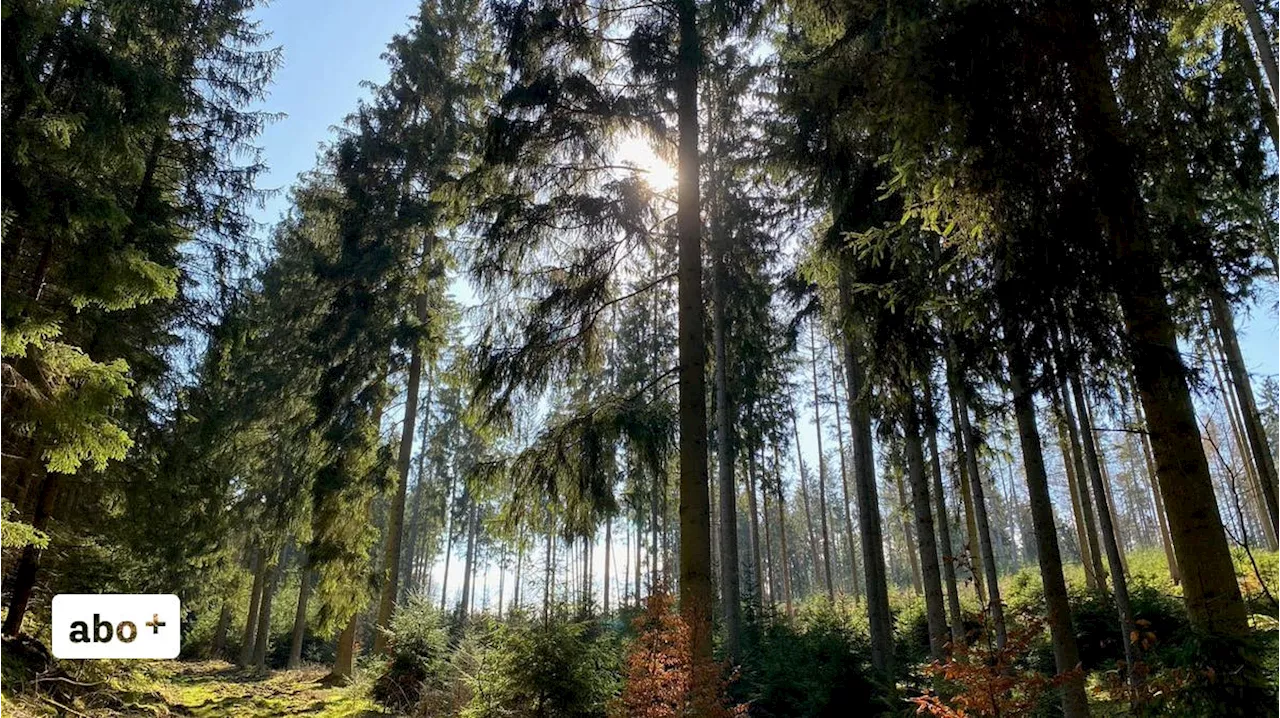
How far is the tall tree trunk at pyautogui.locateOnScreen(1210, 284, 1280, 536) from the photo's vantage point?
23.4ft

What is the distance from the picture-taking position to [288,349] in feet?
49.1

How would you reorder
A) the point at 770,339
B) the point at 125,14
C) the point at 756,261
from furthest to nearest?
the point at 770,339, the point at 756,261, the point at 125,14

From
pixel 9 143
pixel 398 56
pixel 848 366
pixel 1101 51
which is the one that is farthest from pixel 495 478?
pixel 398 56

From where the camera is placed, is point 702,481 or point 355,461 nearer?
point 702,481

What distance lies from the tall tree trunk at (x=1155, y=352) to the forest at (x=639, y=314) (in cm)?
2

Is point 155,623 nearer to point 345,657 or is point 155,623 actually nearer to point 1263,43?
point 345,657

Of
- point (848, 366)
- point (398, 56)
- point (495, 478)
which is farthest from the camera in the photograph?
point (398, 56)

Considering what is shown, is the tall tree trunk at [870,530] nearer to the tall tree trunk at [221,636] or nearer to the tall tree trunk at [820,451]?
the tall tree trunk at [820,451]

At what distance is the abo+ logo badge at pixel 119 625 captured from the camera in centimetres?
589

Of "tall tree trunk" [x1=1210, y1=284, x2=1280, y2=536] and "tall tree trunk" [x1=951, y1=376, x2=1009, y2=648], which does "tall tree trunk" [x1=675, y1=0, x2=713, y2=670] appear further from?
"tall tree trunk" [x1=1210, y1=284, x2=1280, y2=536]

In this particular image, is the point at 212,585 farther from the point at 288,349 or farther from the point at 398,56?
the point at 398,56

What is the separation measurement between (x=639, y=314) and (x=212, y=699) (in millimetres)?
8966

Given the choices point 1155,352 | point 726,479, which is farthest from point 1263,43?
point 726,479

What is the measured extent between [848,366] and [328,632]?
933cm
